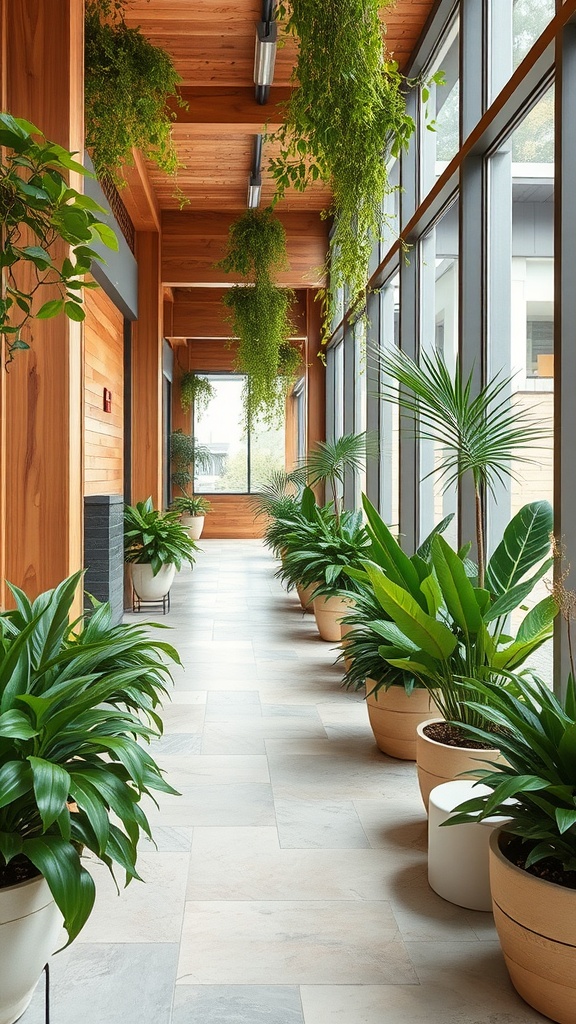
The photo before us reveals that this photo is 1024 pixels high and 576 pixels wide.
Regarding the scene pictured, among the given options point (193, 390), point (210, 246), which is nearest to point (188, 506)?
point (193, 390)

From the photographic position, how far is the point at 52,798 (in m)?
1.46

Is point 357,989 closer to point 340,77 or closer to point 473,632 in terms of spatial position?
point 473,632

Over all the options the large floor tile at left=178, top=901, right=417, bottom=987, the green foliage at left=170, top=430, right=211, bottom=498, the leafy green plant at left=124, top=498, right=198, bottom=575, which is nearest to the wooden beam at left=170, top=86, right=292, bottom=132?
the leafy green plant at left=124, top=498, right=198, bottom=575

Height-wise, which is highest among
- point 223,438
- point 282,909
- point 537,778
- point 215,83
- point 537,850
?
point 215,83

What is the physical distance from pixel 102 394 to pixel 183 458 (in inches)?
273

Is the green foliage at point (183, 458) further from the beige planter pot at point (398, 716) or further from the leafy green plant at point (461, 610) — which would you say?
the leafy green plant at point (461, 610)

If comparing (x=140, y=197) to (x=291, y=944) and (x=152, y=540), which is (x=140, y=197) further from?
(x=291, y=944)

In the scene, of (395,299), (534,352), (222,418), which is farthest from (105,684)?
(222,418)

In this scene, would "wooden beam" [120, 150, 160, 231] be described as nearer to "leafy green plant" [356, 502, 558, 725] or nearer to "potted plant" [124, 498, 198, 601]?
"potted plant" [124, 498, 198, 601]

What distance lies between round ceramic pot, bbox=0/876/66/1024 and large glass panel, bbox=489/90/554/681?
2.01 m

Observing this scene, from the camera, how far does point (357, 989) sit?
1.79 meters

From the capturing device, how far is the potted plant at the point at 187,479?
1312cm

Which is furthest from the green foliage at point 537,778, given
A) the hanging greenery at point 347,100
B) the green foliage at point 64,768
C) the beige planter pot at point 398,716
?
the hanging greenery at point 347,100

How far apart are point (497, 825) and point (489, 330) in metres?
2.33
